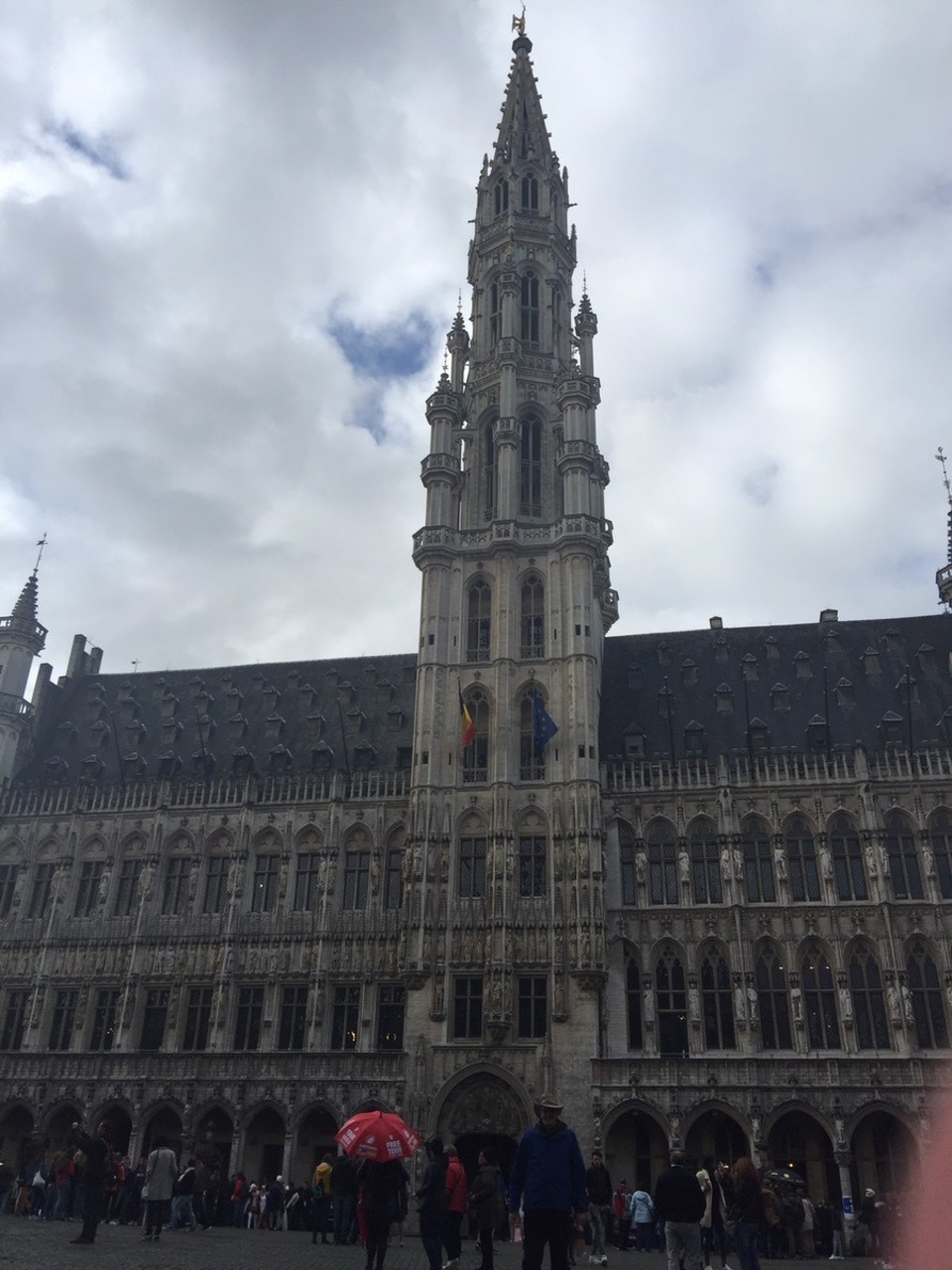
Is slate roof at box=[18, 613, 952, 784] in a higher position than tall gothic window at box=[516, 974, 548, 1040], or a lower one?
higher

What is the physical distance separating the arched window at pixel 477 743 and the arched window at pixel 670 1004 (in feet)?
36.5

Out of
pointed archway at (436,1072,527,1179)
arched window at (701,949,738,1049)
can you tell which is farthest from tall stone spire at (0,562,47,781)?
arched window at (701,949,738,1049)

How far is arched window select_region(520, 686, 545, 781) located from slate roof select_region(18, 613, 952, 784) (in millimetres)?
4032

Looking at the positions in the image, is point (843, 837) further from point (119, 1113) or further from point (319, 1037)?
point (119, 1113)

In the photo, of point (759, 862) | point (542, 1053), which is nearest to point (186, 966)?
point (542, 1053)

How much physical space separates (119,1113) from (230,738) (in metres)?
19.0

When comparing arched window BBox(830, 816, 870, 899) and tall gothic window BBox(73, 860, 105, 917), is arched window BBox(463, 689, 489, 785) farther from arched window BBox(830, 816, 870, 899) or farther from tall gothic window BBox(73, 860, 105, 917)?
tall gothic window BBox(73, 860, 105, 917)

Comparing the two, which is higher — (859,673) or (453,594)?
(453,594)

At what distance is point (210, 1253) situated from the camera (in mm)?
20578

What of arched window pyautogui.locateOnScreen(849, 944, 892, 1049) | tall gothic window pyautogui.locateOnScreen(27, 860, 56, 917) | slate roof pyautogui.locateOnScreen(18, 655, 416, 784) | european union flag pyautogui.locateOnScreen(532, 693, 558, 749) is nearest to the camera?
arched window pyautogui.locateOnScreen(849, 944, 892, 1049)

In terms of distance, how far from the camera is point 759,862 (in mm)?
44250

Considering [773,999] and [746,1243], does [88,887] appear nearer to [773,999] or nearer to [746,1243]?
[773,999]

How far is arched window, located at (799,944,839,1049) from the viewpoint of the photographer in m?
40.8

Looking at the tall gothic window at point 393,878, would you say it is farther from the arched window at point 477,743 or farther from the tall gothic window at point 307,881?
the arched window at point 477,743
